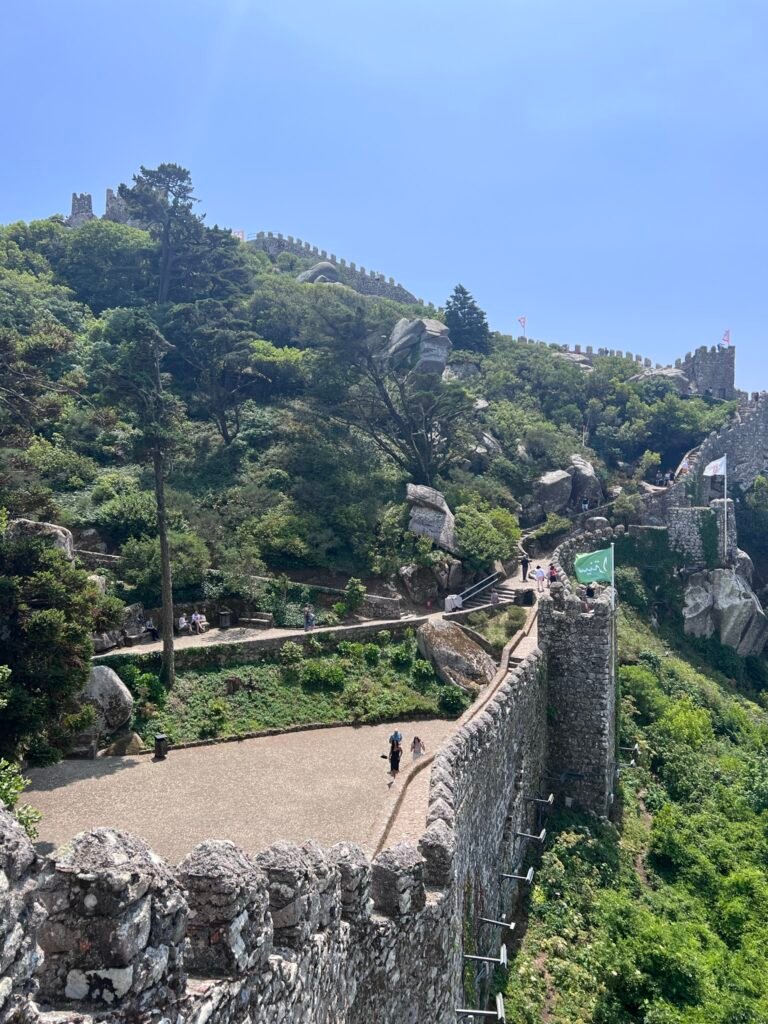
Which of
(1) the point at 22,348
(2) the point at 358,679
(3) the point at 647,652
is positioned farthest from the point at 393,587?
(1) the point at 22,348

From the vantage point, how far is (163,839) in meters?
12.0

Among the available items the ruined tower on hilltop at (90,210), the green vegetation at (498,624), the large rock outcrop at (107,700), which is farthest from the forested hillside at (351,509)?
the ruined tower on hilltop at (90,210)

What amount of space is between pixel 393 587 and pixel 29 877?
24214 mm

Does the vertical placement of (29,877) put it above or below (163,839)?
above

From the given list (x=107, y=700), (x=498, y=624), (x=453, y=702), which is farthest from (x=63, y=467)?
(x=453, y=702)

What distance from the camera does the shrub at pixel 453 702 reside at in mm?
19484

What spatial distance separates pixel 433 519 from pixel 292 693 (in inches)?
480

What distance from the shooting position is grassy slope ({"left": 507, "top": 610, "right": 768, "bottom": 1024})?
11.2 m

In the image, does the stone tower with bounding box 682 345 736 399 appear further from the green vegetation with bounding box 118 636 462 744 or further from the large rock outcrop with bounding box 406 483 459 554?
the green vegetation with bounding box 118 636 462 744

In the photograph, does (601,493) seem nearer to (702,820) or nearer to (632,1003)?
(702,820)

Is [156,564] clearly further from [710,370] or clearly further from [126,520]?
[710,370]

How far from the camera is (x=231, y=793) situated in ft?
46.2

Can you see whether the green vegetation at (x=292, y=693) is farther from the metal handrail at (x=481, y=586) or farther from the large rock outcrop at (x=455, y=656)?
the metal handrail at (x=481, y=586)

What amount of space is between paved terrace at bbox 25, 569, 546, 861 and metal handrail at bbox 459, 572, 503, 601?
9.59m
